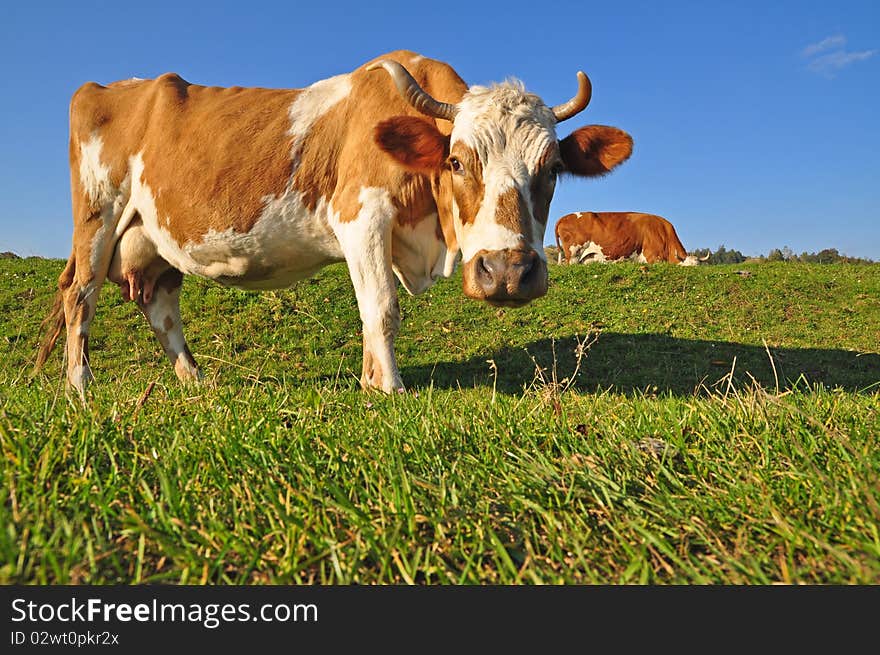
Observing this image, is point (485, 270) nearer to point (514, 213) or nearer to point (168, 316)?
point (514, 213)

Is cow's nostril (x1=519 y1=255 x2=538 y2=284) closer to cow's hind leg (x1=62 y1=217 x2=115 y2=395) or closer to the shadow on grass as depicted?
the shadow on grass

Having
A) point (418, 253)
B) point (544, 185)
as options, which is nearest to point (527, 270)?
point (544, 185)

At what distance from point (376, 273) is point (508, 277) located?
1.42 meters

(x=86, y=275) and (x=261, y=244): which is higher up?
(x=86, y=275)

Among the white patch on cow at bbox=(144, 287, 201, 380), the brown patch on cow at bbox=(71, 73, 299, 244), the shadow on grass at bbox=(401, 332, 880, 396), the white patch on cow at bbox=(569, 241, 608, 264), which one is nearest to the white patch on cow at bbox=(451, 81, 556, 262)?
the brown patch on cow at bbox=(71, 73, 299, 244)

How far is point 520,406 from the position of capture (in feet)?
10.3

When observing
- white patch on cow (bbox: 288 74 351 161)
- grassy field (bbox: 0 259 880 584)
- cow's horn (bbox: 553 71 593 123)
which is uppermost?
white patch on cow (bbox: 288 74 351 161)

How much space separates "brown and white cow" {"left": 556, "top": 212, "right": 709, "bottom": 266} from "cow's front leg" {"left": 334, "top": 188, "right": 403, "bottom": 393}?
734 inches

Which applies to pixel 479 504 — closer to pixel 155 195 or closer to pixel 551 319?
pixel 155 195

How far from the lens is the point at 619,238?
2423cm

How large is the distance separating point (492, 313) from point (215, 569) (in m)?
8.56

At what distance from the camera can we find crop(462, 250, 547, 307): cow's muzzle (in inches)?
162

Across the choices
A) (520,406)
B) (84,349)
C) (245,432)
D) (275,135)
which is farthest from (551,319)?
(245,432)

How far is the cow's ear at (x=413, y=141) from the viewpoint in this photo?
4.98m
